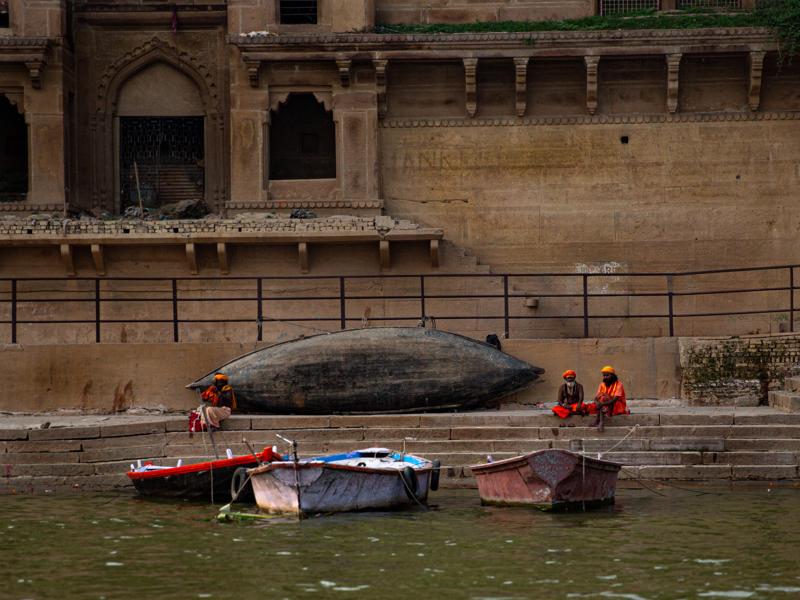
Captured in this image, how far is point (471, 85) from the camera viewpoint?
2533 centimetres

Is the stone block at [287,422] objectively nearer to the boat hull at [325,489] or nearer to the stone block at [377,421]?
the stone block at [377,421]

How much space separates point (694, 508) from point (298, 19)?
40.9ft

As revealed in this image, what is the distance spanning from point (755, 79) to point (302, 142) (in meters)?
7.70

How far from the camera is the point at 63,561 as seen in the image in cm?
1445

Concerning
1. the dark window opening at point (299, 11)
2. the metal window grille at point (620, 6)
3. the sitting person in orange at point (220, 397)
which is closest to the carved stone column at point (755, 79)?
the metal window grille at point (620, 6)

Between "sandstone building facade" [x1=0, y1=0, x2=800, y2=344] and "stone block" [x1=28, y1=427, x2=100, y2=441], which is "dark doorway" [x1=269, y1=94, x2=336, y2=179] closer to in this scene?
"sandstone building facade" [x1=0, y1=0, x2=800, y2=344]

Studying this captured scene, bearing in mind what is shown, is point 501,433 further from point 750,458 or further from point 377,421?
point 750,458

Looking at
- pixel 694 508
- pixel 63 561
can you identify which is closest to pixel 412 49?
pixel 694 508

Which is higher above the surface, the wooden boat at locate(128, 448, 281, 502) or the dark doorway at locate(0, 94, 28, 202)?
the dark doorway at locate(0, 94, 28, 202)

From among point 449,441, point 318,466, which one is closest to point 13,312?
point 449,441

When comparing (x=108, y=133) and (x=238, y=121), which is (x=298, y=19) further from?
(x=108, y=133)

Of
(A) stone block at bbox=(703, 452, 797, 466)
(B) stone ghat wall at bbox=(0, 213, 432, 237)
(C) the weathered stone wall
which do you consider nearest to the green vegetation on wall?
(C) the weathered stone wall

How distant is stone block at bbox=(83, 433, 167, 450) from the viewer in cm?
2002

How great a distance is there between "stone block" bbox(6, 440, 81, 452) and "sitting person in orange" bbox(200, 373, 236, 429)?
1.75m
